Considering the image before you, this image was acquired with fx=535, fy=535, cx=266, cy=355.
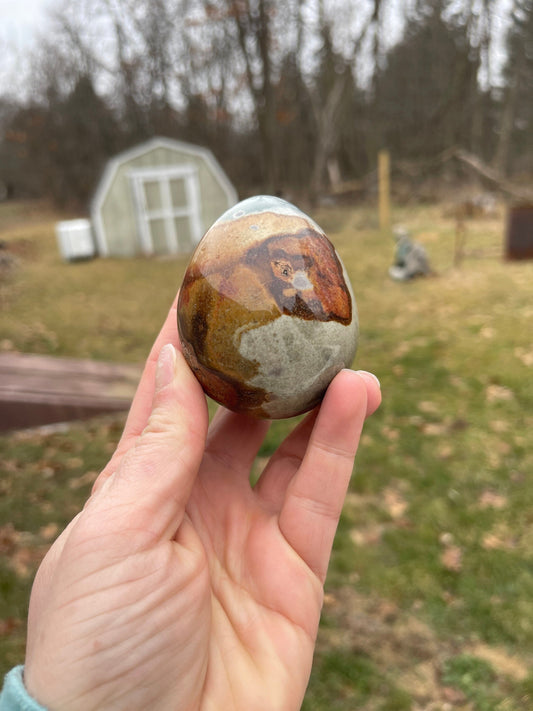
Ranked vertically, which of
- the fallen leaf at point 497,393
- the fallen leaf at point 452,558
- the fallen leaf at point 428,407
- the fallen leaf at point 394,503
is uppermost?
the fallen leaf at point 497,393

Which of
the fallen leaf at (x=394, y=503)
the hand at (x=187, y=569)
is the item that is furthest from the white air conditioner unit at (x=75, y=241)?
the hand at (x=187, y=569)

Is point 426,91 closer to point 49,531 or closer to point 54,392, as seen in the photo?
point 54,392

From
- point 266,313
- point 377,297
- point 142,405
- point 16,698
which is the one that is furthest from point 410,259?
point 16,698

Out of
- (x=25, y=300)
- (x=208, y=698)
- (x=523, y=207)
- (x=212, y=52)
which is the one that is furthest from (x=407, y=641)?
Result: (x=212, y=52)

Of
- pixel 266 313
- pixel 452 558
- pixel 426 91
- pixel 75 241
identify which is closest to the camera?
pixel 266 313

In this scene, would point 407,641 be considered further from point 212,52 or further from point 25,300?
point 212,52

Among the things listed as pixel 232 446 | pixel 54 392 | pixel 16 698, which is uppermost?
pixel 232 446

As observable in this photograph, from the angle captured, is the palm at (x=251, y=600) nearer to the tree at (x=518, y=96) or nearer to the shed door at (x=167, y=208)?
the shed door at (x=167, y=208)
